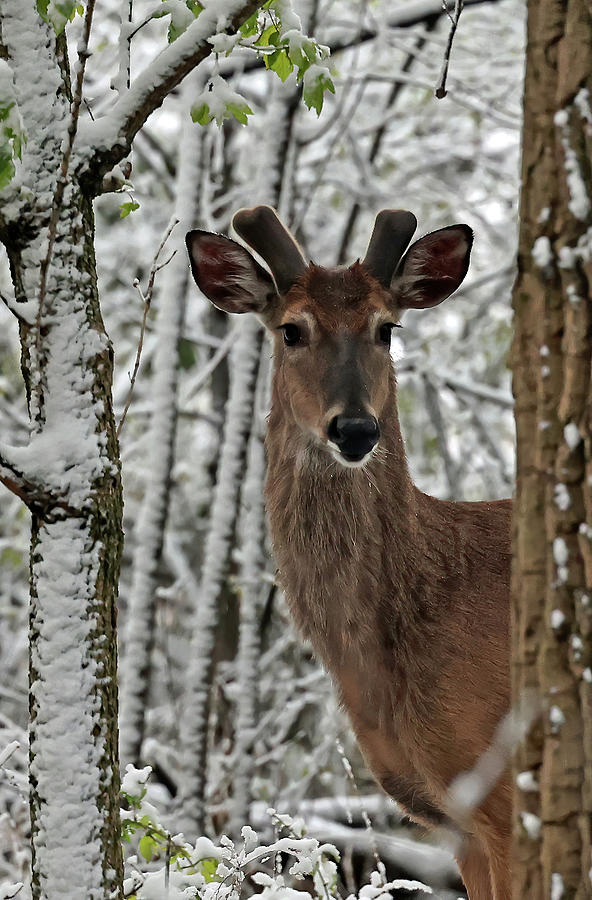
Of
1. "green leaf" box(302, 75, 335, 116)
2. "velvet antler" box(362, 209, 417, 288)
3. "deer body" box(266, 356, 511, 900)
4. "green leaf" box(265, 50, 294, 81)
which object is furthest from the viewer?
"velvet antler" box(362, 209, 417, 288)

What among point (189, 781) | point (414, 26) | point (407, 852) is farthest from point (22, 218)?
point (414, 26)

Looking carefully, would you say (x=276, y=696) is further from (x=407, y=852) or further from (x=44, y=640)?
(x=44, y=640)

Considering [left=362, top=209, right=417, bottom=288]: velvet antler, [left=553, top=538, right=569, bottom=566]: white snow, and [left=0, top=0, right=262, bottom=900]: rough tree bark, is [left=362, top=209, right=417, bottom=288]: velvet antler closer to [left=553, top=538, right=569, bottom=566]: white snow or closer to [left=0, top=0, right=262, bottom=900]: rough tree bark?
[left=0, top=0, right=262, bottom=900]: rough tree bark

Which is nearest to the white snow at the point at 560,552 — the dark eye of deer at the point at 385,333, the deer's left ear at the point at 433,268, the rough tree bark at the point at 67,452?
the rough tree bark at the point at 67,452

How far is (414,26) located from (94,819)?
7.21 metres

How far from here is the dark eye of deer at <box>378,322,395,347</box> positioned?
13.4 feet

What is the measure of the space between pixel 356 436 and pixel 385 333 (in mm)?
682

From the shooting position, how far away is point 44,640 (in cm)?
257

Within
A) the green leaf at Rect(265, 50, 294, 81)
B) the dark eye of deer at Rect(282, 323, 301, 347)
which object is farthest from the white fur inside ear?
the green leaf at Rect(265, 50, 294, 81)

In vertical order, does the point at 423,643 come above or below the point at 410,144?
below

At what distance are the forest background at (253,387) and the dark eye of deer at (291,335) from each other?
506 mm

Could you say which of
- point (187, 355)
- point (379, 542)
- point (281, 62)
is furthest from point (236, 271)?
point (187, 355)

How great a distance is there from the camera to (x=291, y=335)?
4098 millimetres

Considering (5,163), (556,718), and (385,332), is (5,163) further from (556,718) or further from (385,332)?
(385,332)
